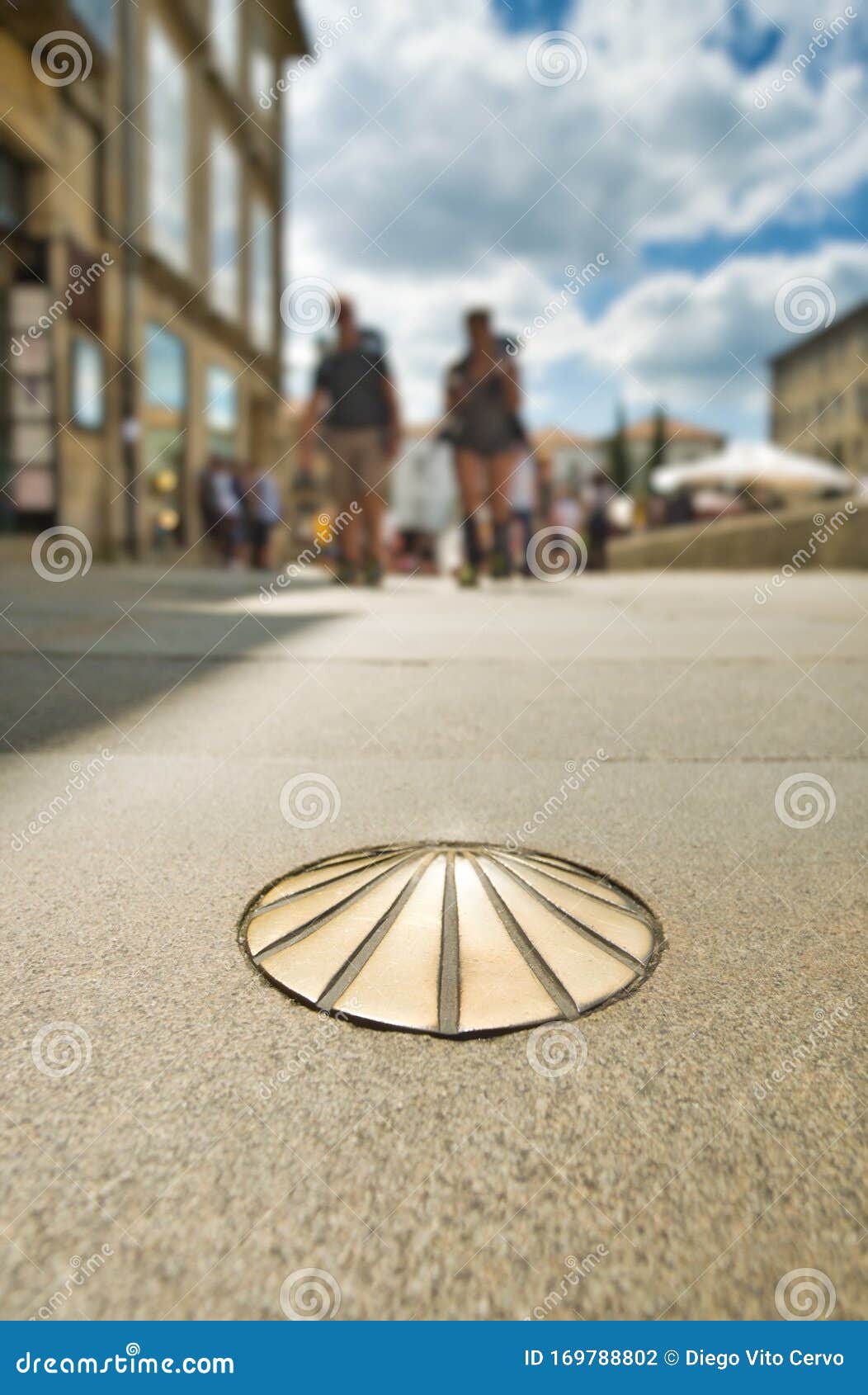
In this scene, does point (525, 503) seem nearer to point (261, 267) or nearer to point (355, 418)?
point (355, 418)

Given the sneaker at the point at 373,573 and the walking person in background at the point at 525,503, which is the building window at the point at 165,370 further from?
the sneaker at the point at 373,573

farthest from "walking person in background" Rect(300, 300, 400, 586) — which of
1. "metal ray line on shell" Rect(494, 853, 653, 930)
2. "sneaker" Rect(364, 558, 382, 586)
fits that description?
"metal ray line on shell" Rect(494, 853, 653, 930)

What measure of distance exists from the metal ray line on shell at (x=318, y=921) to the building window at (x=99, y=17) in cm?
1407

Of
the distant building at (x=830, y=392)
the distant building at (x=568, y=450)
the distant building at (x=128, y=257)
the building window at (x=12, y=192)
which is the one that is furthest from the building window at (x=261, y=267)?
the distant building at (x=568, y=450)

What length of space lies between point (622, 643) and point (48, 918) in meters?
3.27

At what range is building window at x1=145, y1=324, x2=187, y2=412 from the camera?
1664 cm

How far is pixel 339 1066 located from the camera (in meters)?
0.93

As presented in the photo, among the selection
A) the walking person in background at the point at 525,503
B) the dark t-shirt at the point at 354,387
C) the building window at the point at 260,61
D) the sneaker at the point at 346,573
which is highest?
the building window at the point at 260,61

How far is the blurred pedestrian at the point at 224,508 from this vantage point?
1357cm

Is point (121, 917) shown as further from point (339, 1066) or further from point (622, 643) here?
point (622, 643)

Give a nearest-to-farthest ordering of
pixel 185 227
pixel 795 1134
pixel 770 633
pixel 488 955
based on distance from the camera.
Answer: pixel 795 1134 → pixel 488 955 → pixel 770 633 → pixel 185 227

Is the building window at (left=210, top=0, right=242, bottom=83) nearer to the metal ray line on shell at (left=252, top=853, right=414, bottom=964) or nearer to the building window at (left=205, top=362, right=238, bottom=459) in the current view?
the building window at (left=205, top=362, right=238, bottom=459)

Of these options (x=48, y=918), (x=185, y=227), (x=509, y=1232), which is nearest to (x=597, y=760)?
(x=48, y=918)

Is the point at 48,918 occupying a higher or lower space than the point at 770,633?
higher
